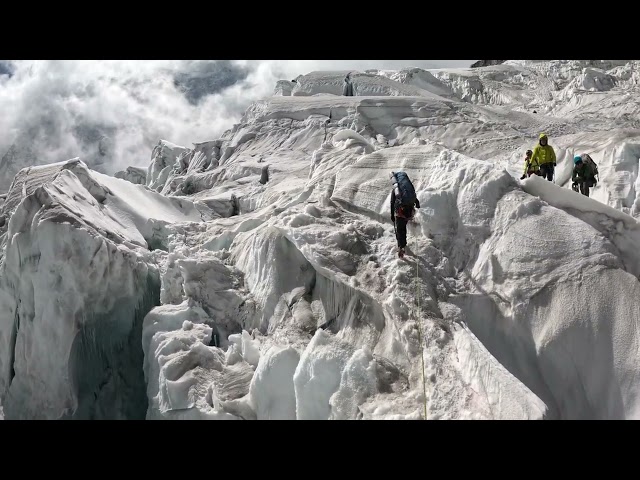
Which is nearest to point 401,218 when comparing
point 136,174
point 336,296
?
point 336,296

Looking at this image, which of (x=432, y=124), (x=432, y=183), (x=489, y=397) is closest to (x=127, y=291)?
(x=432, y=183)

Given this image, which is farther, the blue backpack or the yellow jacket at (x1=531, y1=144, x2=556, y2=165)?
the yellow jacket at (x1=531, y1=144, x2=556, y2=165)

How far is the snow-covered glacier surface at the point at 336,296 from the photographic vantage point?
556cm

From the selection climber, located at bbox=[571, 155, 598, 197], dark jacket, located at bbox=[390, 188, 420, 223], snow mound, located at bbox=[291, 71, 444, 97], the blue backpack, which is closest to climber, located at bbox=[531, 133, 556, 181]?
climber, located at bbox=[571, 155, 598, 197]

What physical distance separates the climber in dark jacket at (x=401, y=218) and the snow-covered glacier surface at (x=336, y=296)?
0.18 metres

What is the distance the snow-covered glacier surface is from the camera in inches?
219

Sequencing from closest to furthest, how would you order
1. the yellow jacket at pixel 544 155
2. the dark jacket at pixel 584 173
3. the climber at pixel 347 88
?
the dark jacket at pixel 584 173 < the yellow jacket at pixel 544 155 < the climber at pixel 347 88

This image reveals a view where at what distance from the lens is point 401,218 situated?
6.52m

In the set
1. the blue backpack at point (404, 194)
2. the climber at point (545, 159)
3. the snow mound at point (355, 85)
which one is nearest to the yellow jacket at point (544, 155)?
the climber at point (545, 159)

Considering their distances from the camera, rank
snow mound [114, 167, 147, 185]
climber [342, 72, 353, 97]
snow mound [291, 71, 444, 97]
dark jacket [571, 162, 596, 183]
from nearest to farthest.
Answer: dark jacket [571, 162, 596, 183] → snow mound [291, 71, 444, 97] → climber [342, 72, 353, 97] → snow mound [114, 167, 147, 185]

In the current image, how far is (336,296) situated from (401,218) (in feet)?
3.98

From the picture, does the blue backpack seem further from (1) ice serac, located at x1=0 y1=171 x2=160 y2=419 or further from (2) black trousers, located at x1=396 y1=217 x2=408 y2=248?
(1) ice serac, located at x1=0 y1=171 x2=160 y2=419

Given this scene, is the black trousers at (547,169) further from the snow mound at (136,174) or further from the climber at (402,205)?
the snow mound at (136,174)

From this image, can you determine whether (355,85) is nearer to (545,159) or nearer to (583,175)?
(545,159)
